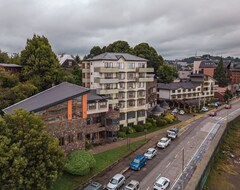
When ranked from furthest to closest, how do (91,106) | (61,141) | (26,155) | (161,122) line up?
1. (161,122)
2. (91,106)
3. (61,141)
4. (26,155)

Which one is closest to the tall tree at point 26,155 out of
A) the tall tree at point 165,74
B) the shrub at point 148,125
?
the shrub at point 148,125

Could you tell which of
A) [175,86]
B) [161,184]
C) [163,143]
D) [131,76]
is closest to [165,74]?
[175,86]

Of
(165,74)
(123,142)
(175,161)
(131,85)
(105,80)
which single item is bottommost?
(175,161)

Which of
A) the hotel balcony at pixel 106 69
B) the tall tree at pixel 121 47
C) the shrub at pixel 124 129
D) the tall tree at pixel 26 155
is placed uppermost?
the tall tree at pixel 121 47

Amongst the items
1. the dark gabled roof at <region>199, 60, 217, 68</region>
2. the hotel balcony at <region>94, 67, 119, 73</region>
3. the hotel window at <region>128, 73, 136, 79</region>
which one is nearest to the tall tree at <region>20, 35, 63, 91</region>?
the hotel balcony at <region>94, 67, 119, 73</region>

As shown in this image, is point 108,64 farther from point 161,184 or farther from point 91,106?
point 161,184

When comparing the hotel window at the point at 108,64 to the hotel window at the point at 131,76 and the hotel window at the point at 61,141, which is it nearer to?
the hotel window at the point at 131,76
